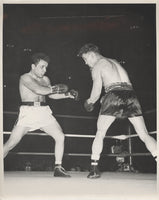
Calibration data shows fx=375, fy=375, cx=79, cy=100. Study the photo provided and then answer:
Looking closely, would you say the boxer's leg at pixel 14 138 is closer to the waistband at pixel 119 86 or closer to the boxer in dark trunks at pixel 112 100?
the boxer in dark trunks at pixel 112 100

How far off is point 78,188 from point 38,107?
0.77m

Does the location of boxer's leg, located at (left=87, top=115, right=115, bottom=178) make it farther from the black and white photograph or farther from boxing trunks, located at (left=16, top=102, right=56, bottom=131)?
boxing trunks, located at (left=16, top=102, right=56, bottom=131)

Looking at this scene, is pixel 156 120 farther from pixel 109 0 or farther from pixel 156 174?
pixel 109 0

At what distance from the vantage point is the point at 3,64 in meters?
3.26

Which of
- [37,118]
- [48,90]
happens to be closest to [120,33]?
[48,90]

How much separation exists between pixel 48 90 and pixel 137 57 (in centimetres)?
83

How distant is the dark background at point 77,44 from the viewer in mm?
3248

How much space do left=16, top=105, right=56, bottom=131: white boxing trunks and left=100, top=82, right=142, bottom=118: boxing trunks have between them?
1.57 feet

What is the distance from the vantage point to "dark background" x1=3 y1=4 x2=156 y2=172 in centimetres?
325

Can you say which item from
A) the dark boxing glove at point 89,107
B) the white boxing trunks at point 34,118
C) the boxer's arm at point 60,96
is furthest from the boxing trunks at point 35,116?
the dark boxing glove at point 89,107

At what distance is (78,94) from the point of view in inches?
128

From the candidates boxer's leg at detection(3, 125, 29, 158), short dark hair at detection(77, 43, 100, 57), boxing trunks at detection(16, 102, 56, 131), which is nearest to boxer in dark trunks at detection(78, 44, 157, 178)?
short dark hair at detection(77, 43, 100, 57)

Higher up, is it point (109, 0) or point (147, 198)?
point (109, 0)

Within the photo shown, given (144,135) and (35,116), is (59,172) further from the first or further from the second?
(144,135)
